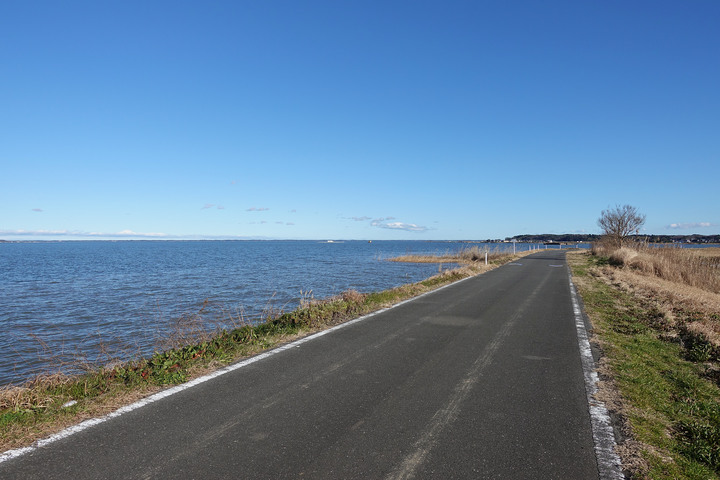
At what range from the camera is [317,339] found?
764 centimetres

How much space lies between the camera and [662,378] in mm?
5578

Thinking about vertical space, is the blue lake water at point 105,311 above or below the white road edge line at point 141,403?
below

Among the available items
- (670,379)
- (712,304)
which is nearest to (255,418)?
(670,379)

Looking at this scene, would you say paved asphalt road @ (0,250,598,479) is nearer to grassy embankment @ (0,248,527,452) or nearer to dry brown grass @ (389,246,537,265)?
grassy embankment @ (0,248,527,452)

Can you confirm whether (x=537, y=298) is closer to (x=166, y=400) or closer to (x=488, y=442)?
(x=488, y=442)

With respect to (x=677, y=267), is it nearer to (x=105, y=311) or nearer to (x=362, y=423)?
(x=362, y=423)

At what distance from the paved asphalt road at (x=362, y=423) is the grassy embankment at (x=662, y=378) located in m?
0.43

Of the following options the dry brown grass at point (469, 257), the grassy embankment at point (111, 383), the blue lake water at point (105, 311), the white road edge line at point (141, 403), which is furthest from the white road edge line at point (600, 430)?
the dry brown grass at point (469, 257)

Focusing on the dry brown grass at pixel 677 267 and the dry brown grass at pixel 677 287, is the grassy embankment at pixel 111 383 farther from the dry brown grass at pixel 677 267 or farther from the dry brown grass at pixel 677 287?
the dry brown grass at pixel 677 267

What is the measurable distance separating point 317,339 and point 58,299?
18288 millimetres

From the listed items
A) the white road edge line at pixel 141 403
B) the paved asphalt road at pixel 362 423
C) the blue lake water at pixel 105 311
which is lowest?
the blue lake water at pixel 105 311

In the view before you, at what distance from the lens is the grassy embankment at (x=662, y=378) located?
3465 mm

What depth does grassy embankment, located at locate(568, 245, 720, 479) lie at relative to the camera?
3465 millimetres

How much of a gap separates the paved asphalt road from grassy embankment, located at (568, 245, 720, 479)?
1.40 feet
